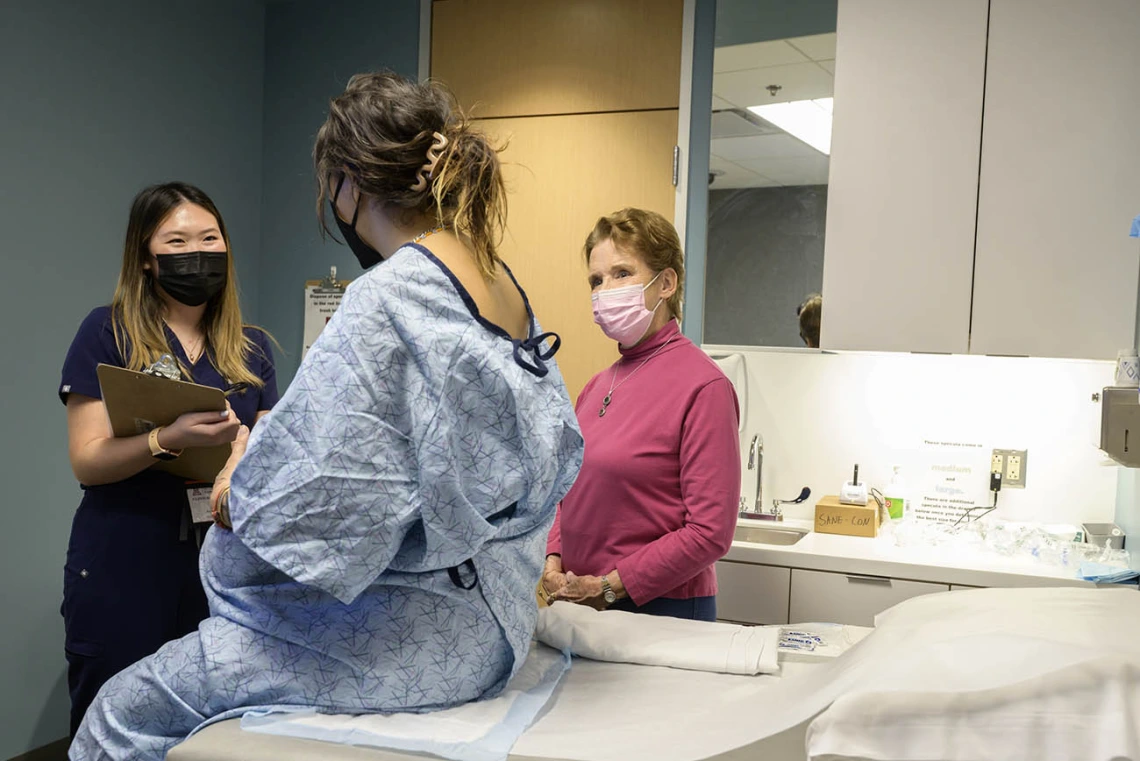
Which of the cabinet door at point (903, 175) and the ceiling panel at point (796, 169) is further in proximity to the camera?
the ceiling panel at point (796, 169)

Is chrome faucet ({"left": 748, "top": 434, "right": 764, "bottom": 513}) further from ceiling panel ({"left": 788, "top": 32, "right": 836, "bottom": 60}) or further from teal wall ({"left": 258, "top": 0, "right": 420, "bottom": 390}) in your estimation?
teal wall ({"left": 258, "top": 0, "right": 420, "bottom": 390})

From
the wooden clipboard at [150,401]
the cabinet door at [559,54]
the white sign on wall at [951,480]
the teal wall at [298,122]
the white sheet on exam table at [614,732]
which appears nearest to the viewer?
the white sheet on exam table at [614,732]

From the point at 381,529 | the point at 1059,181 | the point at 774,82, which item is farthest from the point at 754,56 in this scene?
the point at 381,529

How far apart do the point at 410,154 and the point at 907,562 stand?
1812 millimetres

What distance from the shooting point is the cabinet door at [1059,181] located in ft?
8.23

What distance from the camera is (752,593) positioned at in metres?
2.59

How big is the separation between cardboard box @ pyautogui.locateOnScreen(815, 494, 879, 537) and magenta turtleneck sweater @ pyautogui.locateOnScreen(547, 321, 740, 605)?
3.10ft

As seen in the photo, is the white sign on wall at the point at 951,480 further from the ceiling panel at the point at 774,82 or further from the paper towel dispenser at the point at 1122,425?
the ceiling panel at the point at 774,82

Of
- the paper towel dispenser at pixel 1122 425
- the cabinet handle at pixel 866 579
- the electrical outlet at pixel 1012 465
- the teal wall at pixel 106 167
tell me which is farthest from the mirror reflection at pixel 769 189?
the teal wall at pixel 106 167

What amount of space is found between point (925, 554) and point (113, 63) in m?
3.00

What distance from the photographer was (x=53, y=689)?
292 cm

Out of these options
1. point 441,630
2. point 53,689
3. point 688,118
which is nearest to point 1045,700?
point 441,630

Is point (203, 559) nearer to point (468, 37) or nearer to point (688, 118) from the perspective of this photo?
point (688, 118)

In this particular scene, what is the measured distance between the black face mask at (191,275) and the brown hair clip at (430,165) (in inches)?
39.2
